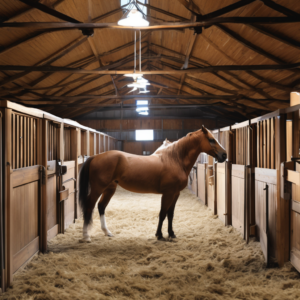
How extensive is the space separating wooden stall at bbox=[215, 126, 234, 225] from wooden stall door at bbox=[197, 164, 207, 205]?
1.22 meters

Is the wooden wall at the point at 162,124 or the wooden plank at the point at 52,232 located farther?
the wooden wall at the point at 162,124

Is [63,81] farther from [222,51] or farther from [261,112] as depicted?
[261,112]

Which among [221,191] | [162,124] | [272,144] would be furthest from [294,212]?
[162,124]

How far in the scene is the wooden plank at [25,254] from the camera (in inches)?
93.2

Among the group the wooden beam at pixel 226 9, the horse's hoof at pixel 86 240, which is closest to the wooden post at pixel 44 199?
the horse's hoof at pixel 86 240

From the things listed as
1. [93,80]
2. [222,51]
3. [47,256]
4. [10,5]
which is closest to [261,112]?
[222,51]

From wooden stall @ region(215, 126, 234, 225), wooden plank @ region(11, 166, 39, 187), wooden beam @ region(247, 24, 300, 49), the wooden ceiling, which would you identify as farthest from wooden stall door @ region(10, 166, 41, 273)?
wooden beam @ region(247, 24, 300, 49)

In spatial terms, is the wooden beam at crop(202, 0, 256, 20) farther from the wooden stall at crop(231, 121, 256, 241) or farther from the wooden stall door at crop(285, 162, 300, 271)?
the wooden stall door at crop(285, 162, 300, 271)

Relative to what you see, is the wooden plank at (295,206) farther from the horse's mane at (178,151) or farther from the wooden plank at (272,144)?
the horse's mane at (178,151)

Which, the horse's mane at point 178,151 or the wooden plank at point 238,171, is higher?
the horse's mane at point 178,151

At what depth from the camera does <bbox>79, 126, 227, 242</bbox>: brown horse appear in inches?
141

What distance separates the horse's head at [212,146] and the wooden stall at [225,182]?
0.50 metres

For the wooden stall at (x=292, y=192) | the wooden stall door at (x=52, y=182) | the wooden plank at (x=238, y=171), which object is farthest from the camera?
the wooden plank at (x=238, y=171)

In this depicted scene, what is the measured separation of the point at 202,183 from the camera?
259 inches
